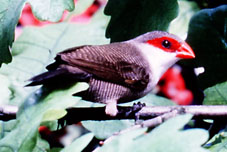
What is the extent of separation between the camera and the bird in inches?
69.4

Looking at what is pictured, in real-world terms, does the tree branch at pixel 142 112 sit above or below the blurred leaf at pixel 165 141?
below

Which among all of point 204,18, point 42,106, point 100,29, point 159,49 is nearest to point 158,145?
point 42,106

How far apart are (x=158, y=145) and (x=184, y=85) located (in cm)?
235

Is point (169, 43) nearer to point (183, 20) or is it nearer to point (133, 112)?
point (183, 20)

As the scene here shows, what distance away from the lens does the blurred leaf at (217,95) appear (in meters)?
1.82

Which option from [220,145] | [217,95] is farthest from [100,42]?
[220,145]

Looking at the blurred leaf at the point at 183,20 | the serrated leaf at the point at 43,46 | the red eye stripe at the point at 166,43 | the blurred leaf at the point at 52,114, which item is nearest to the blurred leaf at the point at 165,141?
the blurred leaf at the point at 52,114

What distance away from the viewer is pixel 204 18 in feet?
6.00

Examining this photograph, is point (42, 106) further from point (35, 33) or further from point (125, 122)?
point (35, 33)

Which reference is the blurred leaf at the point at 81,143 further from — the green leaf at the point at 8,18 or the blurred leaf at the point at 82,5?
the blurred leaf at the point at 82,5

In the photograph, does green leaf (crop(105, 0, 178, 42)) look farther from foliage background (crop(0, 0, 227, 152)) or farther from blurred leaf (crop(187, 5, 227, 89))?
blurred leaf (crop(187, 5, 227, 89))

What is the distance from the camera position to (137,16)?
1.82 m

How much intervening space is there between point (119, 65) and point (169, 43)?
1.13ft

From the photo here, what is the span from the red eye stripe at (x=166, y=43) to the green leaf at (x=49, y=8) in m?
0.73
